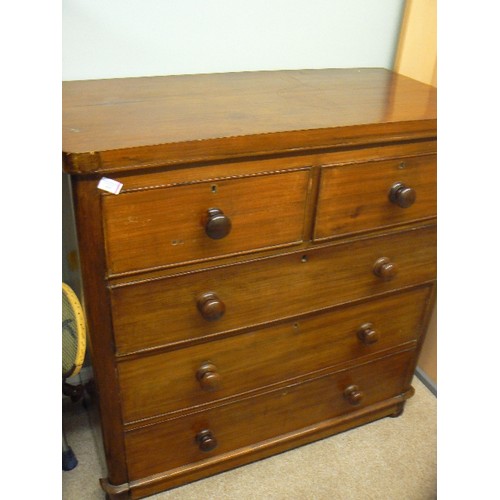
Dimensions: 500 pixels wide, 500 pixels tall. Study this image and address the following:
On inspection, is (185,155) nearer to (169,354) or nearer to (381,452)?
(169,354)

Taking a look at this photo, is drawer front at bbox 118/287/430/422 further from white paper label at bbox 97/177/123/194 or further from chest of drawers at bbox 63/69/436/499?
white paper label at bbox 97/177/123/194

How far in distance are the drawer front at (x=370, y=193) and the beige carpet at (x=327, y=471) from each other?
0.73 metres

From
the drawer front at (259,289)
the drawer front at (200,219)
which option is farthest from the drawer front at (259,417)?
the drawer front at (200,219)

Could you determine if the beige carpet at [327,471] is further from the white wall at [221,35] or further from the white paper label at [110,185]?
the white wall at [221,35]

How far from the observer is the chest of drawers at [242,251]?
0.96 metres

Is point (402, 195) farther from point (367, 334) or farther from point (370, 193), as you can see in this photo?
point (367, 334)

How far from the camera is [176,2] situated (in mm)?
1232

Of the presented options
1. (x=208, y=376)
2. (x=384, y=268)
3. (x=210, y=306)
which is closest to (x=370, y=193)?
(x=384, y=268)

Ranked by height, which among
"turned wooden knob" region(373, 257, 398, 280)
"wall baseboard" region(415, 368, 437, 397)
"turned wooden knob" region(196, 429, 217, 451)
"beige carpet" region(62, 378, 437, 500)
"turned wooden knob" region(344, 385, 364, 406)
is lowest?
"beige carpet" region(62, 378, 437, 500)

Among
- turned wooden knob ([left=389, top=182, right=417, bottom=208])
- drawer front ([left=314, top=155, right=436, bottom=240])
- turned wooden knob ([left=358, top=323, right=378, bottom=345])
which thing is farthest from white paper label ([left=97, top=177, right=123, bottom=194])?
turned wooden knob ([left=358, top=323, right=378, bottom=345])

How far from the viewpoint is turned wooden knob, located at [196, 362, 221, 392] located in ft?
3.92

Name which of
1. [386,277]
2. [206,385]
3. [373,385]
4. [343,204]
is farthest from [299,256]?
[373,385]
